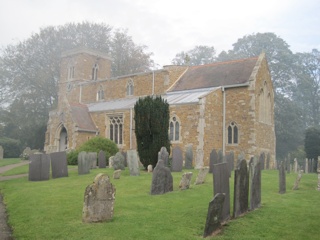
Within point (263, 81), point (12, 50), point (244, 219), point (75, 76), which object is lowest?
point (244, 219)

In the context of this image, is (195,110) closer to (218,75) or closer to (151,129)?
(218,75)

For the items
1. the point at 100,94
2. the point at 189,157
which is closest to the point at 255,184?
the point at 189,157

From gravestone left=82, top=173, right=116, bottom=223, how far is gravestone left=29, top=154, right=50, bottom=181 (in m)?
7.27

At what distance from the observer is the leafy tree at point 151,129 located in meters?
16.7

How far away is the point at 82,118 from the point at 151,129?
1321 centimetres

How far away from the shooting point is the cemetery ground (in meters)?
6.14

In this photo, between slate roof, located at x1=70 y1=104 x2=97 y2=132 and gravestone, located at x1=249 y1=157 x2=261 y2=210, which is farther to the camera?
→ slate roof, located at x1=70 y1=104 x2=97 y2=132

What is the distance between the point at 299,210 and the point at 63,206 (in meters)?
5.75

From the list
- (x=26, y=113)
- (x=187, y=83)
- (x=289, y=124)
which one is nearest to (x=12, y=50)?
(x=26, y=113)

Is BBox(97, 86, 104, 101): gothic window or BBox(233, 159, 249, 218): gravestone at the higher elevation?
BBox(97, 86, 104, 101): gothic window

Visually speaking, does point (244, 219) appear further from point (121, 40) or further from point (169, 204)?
point (121, 40)

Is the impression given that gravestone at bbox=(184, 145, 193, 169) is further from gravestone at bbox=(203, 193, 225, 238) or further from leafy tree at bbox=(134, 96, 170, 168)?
gravestone at bbox=(203, 193, 225, 238)

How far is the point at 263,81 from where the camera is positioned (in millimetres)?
24812

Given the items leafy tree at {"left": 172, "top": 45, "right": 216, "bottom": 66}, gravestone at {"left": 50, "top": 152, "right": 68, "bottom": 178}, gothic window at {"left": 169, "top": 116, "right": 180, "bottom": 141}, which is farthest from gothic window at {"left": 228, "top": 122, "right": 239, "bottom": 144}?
leafy tree at {"left": 172, "top": 45, "right": 216, "bottom": 66}
